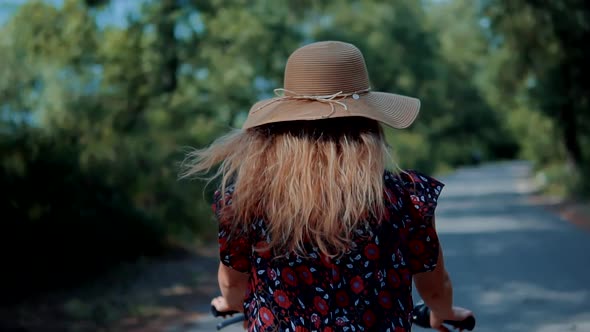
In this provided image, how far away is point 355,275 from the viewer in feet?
6.79

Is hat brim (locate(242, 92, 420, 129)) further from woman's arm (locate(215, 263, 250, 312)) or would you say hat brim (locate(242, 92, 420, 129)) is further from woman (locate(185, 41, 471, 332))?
woman's arm (locate(215, 263, 250, 312))

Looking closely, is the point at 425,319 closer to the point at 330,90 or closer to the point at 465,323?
the point at 465,323

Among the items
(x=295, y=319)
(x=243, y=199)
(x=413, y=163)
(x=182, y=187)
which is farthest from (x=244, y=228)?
(x=413, y=163)

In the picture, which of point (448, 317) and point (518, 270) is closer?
point (448, 317)

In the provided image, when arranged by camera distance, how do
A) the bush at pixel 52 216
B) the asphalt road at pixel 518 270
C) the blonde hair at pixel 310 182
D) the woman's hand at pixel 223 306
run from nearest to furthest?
the blonde hair at pixel 310 182 → the woman's hand at pixel 223 306 → the asphalt road at pixel 518 270 → the bush at pixel 52 216

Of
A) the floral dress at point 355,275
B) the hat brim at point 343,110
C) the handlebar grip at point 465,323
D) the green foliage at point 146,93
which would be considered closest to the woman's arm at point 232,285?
the floral dress at point 355,275

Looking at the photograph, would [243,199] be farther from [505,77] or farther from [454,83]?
[454,83]

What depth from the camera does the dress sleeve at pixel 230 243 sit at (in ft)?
7.12

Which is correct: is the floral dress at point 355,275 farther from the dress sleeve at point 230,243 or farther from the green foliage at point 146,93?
the green foliage at point 146,93

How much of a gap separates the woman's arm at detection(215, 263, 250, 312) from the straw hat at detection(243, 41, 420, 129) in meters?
0.44

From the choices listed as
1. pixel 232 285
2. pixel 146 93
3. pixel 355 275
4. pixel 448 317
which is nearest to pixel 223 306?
pixel 232 285

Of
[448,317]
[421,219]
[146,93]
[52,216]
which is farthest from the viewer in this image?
[146,93]

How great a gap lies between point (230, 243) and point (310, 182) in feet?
1.09

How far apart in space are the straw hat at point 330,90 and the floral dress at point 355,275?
198 mm
